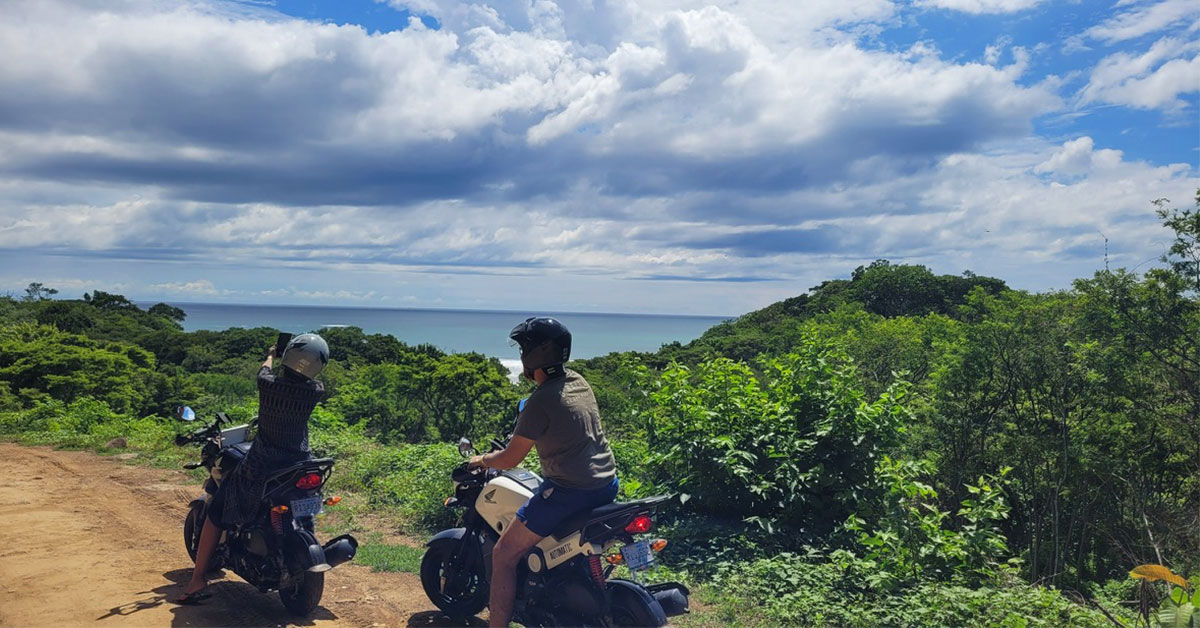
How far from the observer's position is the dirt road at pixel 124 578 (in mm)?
5141

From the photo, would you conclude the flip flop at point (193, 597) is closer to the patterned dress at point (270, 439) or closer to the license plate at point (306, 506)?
the patterned dress at point (270, 439)

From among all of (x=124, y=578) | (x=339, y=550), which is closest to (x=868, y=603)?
(x=339, y=550)

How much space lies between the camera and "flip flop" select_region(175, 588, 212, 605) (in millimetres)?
5242

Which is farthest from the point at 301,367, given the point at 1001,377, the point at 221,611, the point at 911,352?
the point at 911,352

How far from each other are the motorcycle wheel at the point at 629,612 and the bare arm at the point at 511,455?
A: 958 mm

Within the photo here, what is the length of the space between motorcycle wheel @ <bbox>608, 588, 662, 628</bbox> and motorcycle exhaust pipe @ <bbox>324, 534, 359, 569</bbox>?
201cm

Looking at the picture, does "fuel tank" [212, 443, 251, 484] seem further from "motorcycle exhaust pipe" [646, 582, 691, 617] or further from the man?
"motorcycle exhaust pipe" [646, 582, 691, 617]

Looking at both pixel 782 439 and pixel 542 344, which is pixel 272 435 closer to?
pixel 542 344

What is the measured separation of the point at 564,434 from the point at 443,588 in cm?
172

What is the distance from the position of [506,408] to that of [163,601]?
13624 mm

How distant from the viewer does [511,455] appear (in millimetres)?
4414

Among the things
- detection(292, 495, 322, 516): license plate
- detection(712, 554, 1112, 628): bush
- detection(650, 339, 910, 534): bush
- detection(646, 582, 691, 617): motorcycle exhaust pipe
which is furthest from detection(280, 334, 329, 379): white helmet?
detection(650, 339, 910, 534): bush

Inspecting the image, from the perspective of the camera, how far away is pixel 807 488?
7.55 m

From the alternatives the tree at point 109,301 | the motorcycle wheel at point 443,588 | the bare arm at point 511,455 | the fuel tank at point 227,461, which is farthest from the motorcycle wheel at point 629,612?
the tree at point 109,301
